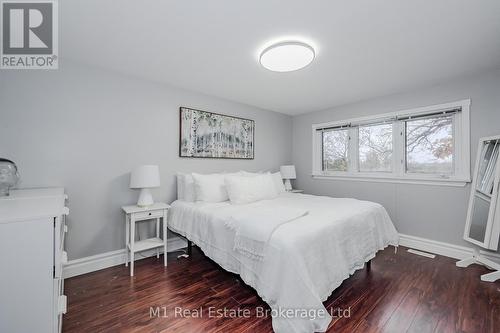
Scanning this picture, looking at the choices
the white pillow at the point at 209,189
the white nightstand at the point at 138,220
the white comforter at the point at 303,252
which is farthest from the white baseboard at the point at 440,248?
the white nightstand at the point at 138,220

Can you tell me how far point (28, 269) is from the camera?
110cm

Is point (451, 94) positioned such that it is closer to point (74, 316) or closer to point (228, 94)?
point (228, 94)

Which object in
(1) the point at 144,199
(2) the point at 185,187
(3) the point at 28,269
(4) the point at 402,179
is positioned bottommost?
(3) the point at 28,269

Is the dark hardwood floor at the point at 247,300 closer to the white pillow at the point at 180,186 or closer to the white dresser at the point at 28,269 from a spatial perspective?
the white dresser at the point at 28,269

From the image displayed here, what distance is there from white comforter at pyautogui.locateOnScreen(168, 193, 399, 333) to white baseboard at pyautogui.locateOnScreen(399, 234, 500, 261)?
95cm

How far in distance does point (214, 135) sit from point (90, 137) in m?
1.65

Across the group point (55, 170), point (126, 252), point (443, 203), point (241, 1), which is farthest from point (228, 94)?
point (443, 203)

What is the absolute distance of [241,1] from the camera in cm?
152

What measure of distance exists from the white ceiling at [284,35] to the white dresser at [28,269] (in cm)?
151

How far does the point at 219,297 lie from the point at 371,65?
2924mm

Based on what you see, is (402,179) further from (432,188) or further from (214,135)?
(214,135)

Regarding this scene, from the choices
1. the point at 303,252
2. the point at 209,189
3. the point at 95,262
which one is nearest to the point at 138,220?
the point at 95,262

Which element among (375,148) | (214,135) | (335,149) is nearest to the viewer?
(214,135)

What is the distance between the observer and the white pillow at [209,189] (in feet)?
9.42
